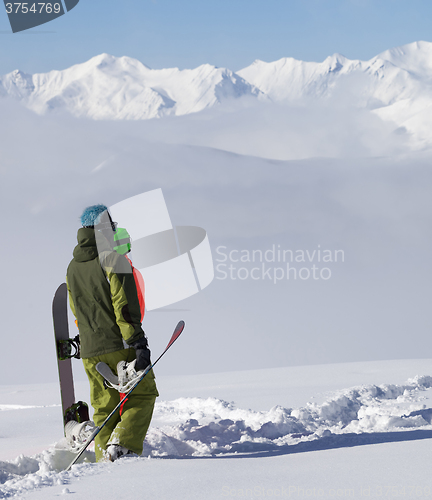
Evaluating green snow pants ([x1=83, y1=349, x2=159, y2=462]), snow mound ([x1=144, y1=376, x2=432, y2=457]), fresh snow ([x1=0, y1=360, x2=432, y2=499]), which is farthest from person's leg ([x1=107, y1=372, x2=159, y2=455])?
snow mound ([x1=144, y1=376, x2=432, y2=457])

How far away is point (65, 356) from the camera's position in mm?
4289

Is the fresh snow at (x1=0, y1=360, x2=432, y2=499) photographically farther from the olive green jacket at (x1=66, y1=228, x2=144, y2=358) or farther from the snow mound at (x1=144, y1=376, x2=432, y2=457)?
the olive green jacket at (x1=66, y1=228, x2=144, y2=358)

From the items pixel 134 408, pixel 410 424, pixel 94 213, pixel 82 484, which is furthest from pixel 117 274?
pixel 410 424

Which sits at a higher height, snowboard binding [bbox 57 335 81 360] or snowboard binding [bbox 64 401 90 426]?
snowboard binding [bbox 57 335 81 360]

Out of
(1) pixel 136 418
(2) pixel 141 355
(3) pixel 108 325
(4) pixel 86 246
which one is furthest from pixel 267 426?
(4) pixel 86 246

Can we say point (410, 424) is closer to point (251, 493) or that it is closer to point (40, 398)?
point (251, 493)

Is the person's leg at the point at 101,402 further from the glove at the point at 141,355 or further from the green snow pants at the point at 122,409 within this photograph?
the glove at the point at 141,355

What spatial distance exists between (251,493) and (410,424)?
325 centimetres

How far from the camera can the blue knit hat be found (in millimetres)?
3887

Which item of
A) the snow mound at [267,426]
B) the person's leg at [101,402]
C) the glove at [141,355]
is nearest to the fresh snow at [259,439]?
the snow mound at [267,426]

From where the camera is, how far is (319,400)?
612 centimetres

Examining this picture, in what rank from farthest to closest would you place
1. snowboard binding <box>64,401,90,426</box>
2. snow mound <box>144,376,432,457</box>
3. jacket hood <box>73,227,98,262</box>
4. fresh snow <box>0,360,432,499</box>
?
1. snow mound <box>144,376,432,457</box>
2. snowboard binding <box>64,401,90,426</box>
3. jacket hood <box>73,227,98,262</box>
4. fresh snow <box>0,360,432,499</box>

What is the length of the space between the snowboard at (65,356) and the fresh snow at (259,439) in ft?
1.12

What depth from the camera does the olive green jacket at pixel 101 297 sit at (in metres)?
3.64
